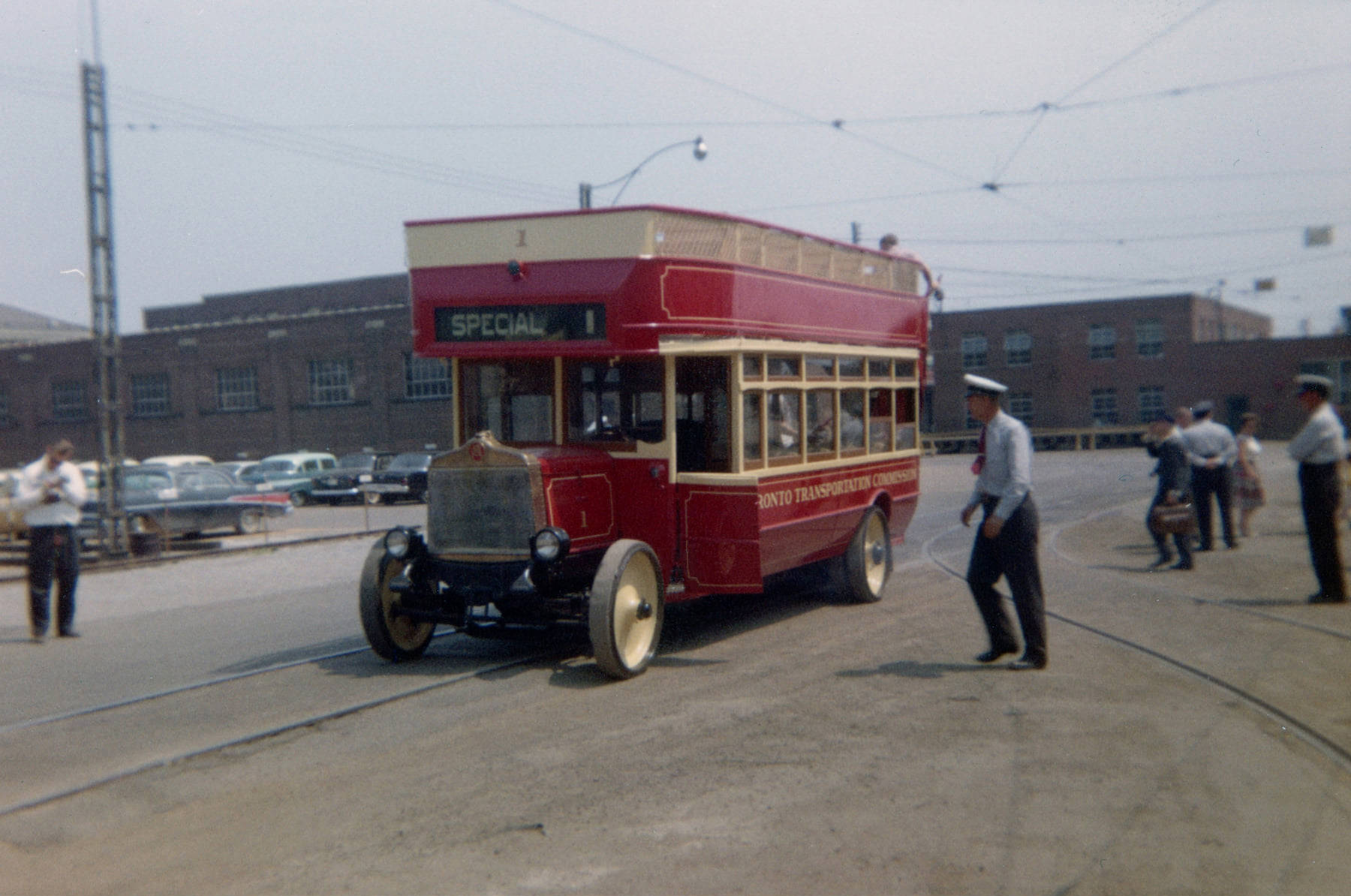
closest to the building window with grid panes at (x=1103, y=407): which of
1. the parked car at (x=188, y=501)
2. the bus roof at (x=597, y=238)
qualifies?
the parked car at (x=188, y=501)

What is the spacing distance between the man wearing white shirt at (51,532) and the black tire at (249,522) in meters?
11.4

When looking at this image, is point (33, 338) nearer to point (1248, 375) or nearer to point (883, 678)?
point (1248, 375)

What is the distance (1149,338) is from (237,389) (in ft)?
118

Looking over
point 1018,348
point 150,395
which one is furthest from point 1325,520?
point 150,395

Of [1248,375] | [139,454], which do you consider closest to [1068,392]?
[1248,375]

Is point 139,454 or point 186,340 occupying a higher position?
point 186,340

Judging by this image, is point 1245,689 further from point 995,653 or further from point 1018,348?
point 1018,348

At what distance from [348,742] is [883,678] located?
129 inches

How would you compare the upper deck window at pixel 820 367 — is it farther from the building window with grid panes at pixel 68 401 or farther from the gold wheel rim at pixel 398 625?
the building window with grid panes at pixel 68 401

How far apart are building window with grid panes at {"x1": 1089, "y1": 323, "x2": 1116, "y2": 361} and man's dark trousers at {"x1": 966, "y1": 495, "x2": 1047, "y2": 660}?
1402 inches

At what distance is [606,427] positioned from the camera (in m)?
8.82

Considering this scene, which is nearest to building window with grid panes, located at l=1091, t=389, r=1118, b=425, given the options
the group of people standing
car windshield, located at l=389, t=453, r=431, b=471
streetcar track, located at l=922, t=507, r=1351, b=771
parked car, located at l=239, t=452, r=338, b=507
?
car windshield, located at l=389, t=453, r=431, b=471

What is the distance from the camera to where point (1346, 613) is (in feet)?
29.8

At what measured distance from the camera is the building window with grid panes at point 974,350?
55438mm
